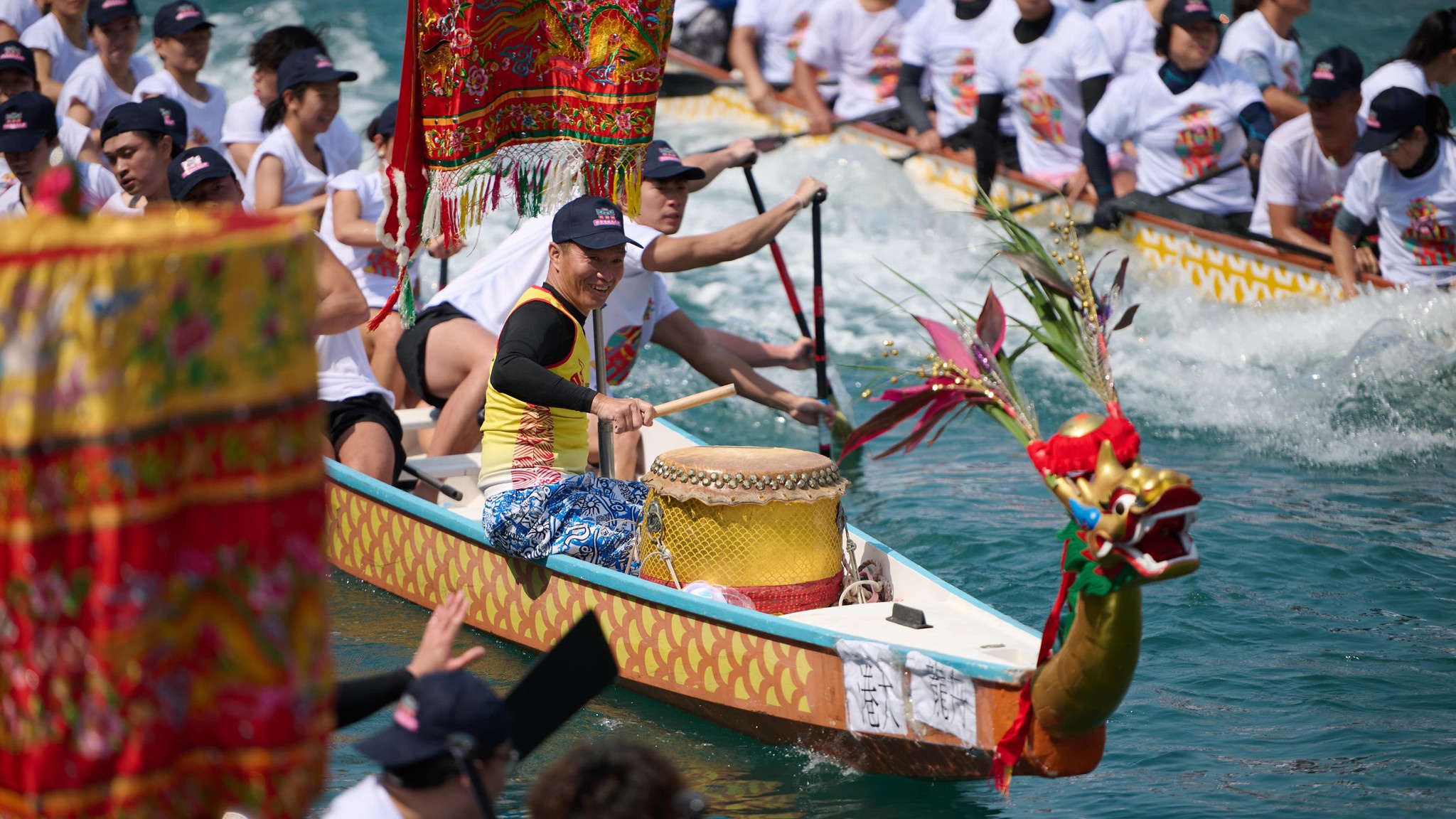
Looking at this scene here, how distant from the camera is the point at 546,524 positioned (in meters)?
5.24

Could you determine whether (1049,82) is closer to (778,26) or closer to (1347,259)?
(1347,259)

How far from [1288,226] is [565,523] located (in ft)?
19.6

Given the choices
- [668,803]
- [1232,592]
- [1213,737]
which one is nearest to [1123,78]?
[1232,592]

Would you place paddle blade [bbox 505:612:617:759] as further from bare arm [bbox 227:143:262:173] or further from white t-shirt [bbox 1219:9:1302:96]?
white t-shirt [bbox 1219:9:1302:96]

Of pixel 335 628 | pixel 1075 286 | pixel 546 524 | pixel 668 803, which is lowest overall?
pixel 335 628

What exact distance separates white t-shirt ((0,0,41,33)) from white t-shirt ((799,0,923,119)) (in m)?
6.29

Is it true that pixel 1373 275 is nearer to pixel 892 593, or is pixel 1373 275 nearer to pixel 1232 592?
pixel 1232 592

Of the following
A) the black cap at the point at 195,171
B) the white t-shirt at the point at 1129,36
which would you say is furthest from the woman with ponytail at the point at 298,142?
the white t-shirt at the point at 1129,36

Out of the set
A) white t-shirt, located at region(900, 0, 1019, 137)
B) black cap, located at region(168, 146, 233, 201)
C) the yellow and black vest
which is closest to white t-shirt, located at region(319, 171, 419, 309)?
black cap, located at region(168, 146, 233, 201)

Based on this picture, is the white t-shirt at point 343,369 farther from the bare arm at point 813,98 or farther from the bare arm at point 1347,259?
the bare arm at point 813,98

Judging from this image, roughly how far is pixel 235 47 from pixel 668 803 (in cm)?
1673

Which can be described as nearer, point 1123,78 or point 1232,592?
point 1232,592

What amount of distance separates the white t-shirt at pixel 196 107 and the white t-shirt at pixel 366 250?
2445 mm

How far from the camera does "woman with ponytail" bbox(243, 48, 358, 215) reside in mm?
7551
